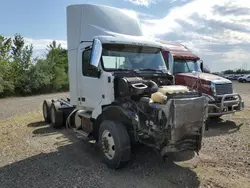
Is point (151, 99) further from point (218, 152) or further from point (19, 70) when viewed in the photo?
point (19, 70)

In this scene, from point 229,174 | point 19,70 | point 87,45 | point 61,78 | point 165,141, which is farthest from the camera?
point 61,78

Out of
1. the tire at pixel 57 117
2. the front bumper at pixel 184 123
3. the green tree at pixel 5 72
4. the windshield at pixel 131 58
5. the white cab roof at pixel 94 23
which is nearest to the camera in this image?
the front bumper at pixel 184 123

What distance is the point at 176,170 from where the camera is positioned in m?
4.77

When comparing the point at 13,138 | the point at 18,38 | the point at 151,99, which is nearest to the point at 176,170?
the point at 151,99

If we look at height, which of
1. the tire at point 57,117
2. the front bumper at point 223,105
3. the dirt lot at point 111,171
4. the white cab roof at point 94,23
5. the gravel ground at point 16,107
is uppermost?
the white cab roof at point 94,23

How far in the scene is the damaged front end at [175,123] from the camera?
411cm

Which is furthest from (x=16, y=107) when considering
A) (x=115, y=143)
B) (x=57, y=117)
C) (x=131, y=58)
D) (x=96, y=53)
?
(x=115, y=143)

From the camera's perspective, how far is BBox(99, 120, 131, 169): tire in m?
4.55

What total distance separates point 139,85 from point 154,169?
1.69m

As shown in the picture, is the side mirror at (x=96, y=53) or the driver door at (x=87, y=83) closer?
the side mirror at (x=96, y=53)

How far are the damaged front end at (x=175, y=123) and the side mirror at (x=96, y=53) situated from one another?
1300 mm

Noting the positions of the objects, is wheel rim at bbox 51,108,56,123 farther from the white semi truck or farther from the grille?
the grille

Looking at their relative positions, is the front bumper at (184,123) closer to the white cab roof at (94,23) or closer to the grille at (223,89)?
the white cab roof at (94,23)

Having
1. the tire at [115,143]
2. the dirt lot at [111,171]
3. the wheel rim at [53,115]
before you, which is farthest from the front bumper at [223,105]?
the wheel rim at [53,115]
